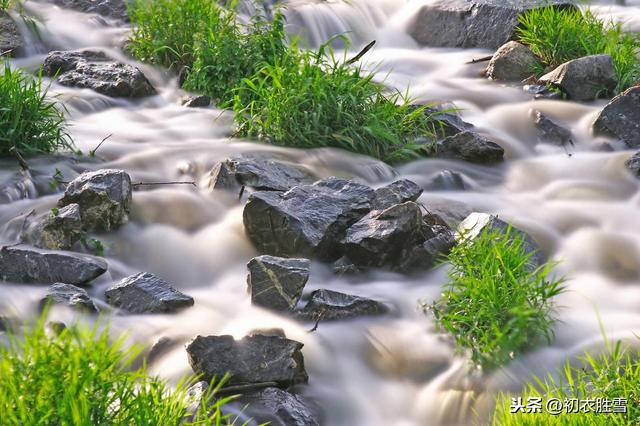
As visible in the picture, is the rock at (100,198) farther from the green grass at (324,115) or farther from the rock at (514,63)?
the rock at (514,63)

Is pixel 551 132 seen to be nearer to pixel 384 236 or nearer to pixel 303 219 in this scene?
pixel 384 236

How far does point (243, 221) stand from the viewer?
5090 mm

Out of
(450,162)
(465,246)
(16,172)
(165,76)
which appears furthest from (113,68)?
(465,246)

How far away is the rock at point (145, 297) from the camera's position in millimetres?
4191

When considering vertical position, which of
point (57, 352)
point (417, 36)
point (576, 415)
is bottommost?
point (417, 36)

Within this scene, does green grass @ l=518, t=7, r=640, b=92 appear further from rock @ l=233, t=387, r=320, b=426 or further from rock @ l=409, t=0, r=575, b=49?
rock @ l=233, t=387, r=320, b=426

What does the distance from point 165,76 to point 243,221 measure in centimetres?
367

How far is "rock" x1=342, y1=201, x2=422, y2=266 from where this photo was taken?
15.6ft

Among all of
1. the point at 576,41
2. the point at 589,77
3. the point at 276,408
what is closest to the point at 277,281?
the point at 276,408

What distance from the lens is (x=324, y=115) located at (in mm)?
6492

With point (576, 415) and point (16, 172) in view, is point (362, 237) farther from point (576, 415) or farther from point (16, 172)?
point (16, 172)

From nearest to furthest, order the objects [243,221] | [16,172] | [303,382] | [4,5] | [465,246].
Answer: [303,382] → [465,246] → [243,221] → [16,172] → [4,5]

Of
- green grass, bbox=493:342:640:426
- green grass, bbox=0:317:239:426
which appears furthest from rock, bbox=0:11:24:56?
green grass, bbox=493:342:640:426

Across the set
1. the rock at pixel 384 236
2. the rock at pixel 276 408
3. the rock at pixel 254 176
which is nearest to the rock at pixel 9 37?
the rock at pixel 254 176
